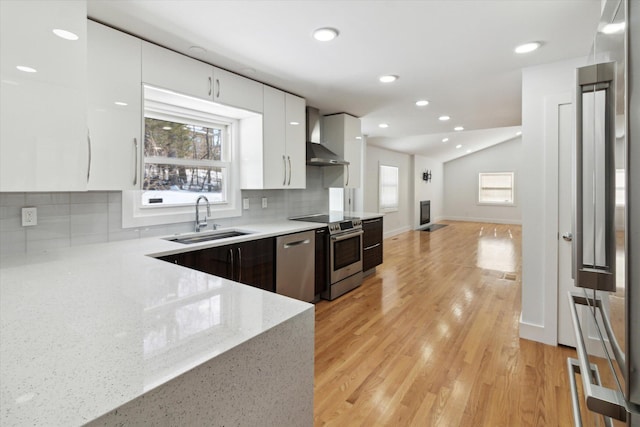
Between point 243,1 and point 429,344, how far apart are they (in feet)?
9.19

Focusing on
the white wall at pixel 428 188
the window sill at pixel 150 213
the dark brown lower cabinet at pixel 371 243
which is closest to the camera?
the window sill at pixel 150 213

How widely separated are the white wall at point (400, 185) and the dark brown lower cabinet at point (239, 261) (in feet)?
15.0

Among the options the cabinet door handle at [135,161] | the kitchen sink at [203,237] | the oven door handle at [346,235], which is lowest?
the oven door handle at [346,235]

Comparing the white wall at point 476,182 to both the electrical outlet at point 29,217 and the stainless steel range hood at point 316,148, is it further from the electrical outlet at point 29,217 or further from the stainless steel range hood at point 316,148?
the electrical outlet at point 29,217

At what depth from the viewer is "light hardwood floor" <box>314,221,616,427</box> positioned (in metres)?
1.80

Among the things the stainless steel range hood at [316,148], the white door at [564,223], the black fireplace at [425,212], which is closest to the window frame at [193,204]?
the stainless steel range hood at [316,148]

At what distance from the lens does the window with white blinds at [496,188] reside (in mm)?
10820

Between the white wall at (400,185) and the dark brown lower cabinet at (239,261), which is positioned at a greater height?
the white wall at (400,185)

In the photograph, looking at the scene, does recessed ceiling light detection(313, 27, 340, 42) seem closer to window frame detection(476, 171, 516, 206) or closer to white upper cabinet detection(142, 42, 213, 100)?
white upper cabinet detection(142, 42, 213, 100)

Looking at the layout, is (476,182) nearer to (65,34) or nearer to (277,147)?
(277,147)

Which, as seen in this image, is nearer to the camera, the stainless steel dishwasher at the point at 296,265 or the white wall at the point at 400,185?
the stainless steel dishwasher at the point at 296,265

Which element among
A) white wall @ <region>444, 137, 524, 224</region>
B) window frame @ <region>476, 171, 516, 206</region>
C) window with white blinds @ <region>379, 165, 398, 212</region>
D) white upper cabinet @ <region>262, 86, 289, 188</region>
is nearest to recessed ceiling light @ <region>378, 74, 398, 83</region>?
white upper cabinet @ <region>262, 86, 289, 188</region>

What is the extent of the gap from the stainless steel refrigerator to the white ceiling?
4.15 ft

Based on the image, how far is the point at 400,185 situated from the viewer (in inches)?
356
